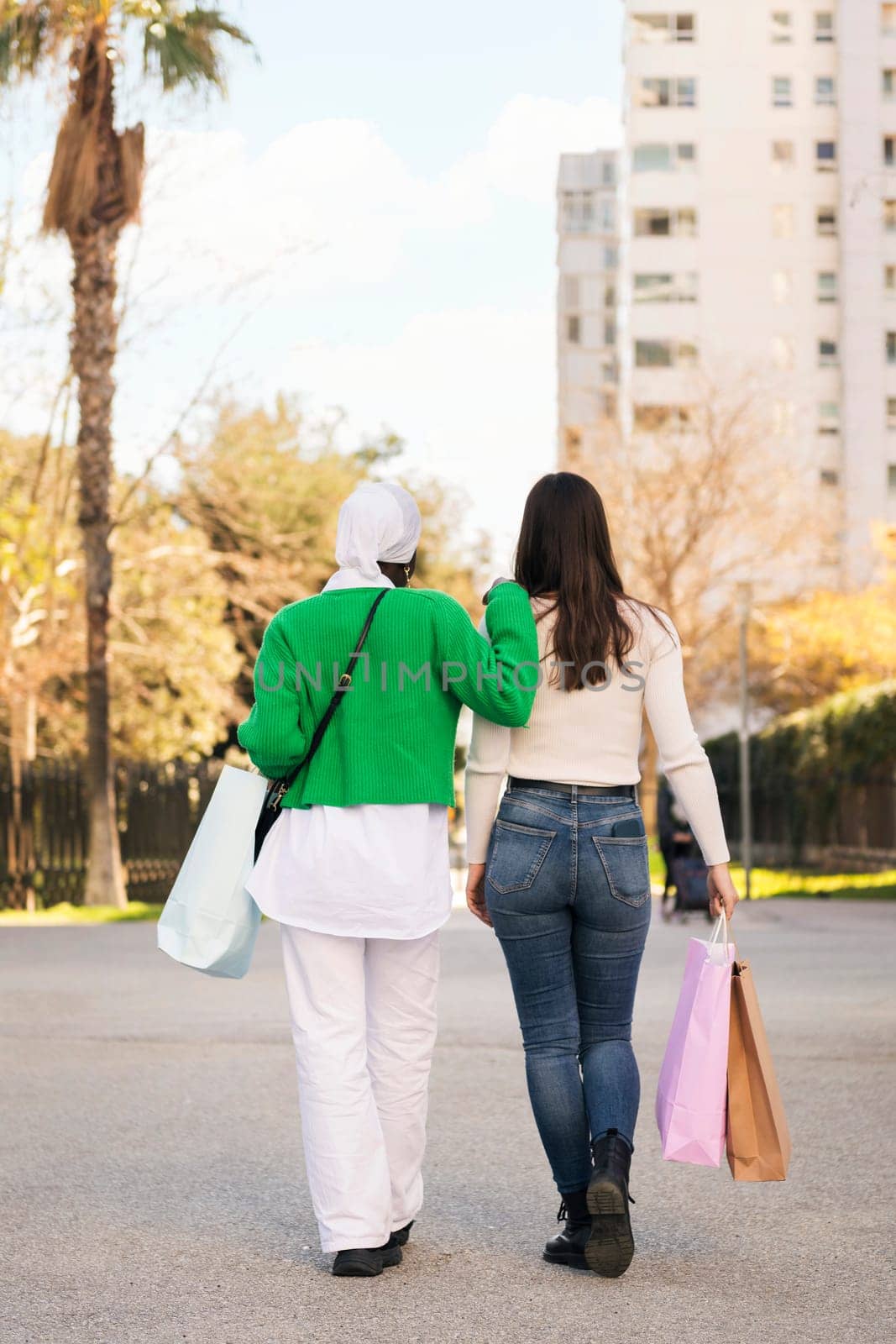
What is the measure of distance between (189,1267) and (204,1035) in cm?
446

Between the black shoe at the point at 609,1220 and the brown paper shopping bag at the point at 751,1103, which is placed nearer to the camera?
the black shoe at the point at 609,1220

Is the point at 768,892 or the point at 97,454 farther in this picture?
the point at 768,892

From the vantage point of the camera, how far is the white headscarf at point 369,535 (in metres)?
4.51

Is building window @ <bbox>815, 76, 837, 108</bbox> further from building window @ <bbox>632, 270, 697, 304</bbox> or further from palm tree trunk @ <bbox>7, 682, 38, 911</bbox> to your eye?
palm tree trunk @ <bbox>7, 682, 38, 911</bbox>

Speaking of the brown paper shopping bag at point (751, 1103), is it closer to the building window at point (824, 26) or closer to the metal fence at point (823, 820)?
the metal fence at point (823, 820)

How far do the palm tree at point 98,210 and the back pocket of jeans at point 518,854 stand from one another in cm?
1514

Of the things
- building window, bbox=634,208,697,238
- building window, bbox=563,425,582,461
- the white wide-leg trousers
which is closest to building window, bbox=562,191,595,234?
building window, bbox=634,208,697,238

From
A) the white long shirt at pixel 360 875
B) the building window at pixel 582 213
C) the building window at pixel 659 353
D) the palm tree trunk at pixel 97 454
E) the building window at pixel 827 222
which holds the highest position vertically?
the building window at pixel 582 213

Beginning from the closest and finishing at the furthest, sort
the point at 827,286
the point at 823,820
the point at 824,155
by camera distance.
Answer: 1. the point at 823,820
2. the point at 827,286
3. the point at 824,155

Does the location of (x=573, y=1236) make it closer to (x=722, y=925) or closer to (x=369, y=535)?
(x=722, y=925)

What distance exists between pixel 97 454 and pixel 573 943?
15.8 meters

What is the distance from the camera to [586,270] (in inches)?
3184

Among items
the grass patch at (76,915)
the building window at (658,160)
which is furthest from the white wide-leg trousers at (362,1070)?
the building window at (658,160)

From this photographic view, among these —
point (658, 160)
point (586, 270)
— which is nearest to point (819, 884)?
point (658, 160)
